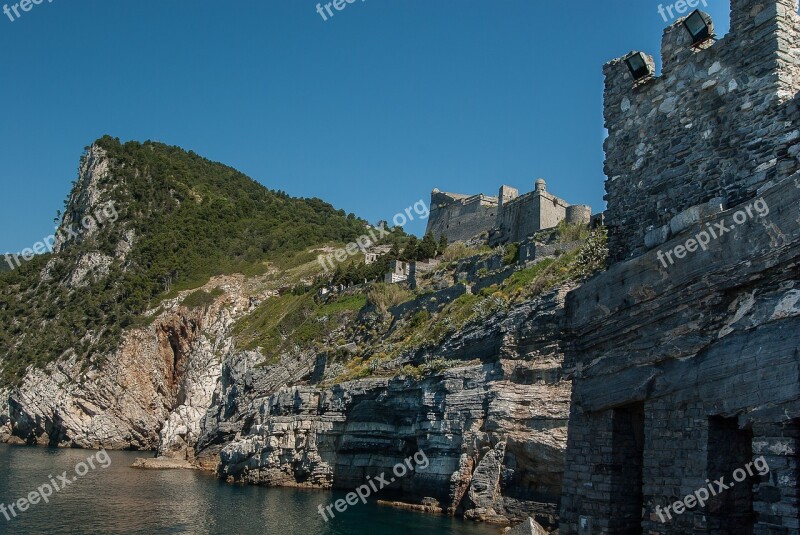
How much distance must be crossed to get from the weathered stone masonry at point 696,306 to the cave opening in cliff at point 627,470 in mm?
21

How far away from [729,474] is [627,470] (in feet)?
6.97

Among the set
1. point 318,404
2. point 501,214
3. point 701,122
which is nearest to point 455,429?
point 318,404

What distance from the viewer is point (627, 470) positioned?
10297 millimetres

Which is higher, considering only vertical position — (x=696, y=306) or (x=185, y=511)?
(x=696, y=306)

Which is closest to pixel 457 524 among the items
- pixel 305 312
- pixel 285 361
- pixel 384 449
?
pixel 384 449

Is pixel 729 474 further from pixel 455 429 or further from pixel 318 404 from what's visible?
pixel 318 404

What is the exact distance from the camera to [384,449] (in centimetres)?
3634

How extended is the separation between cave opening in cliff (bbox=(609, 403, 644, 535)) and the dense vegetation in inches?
2952

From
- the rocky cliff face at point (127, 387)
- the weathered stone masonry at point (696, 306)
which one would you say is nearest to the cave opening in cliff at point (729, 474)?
the weathered stone masonry at point (696, 306)

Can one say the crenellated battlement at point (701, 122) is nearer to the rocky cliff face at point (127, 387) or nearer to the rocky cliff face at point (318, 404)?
the rocky cliff face at point (318, 404)

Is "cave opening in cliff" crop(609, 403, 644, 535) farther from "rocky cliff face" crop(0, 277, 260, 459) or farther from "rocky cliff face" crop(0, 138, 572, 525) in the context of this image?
"rocky cliff face" crop(0, 277, 260, 459)

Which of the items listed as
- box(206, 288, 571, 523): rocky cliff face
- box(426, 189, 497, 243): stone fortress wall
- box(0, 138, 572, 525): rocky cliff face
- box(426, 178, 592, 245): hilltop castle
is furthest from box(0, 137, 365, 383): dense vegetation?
box(206, 288, 571, 523): rocky cliff face

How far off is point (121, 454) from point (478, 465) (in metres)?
49.8

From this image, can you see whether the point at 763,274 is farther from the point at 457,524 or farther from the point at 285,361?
the point at 285,361
